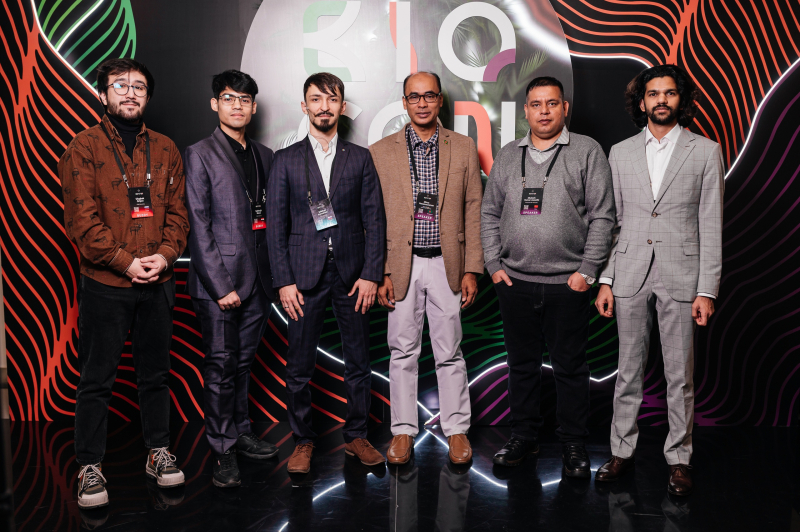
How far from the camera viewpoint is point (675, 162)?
2777mm

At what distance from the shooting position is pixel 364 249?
10.2 feet

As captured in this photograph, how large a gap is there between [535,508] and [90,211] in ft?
7.93

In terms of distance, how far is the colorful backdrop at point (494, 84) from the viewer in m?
3.66

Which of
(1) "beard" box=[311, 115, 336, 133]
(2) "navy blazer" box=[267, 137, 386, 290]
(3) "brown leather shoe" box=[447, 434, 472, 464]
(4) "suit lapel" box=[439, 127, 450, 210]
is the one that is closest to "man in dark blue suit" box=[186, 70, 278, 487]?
(2) "navy blazer" box=[267, 137, 386, 290]

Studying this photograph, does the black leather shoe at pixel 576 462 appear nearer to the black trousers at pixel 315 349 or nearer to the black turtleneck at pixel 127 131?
the black trousers at pixel 315 349

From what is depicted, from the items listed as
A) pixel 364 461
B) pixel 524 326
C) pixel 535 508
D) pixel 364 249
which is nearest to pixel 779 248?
pixel 524 326

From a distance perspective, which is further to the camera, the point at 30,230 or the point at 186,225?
the point at 30,230

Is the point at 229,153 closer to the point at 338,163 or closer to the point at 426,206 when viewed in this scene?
the point at 338,163

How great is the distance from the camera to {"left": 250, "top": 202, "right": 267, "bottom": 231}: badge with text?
119 inches

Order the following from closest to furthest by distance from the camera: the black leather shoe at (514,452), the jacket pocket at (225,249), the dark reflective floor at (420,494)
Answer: the dark reflective floor at (420,494) → the jacket pocket at (225,249) → the black leather shoe at (514,452)

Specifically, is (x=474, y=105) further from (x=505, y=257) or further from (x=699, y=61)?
(x=699, y=61)

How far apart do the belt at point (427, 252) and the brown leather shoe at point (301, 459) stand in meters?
1.18

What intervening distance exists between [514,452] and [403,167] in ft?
5.38

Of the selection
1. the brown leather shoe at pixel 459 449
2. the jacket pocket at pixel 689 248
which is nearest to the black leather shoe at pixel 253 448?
the brown leather shoe at pixel 459 449
